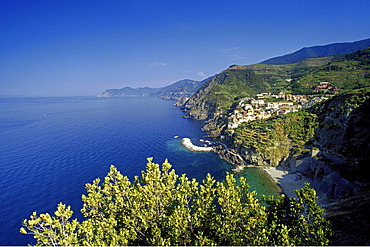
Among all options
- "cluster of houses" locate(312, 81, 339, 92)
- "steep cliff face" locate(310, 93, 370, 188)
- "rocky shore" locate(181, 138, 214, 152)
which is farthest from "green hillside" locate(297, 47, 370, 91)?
"rocky shore" locate(181, 138, 214, 152)

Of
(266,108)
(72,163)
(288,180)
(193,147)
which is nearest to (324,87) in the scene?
(266,108)

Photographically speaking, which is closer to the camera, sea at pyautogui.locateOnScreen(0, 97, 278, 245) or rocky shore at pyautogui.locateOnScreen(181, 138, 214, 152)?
sea at pyautogui.locateOnScreen(0, 97, 278, 245)

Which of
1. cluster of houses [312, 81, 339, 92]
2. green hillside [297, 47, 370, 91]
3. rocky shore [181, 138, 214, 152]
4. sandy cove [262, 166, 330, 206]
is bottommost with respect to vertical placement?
sandy cove [262, 166, 330, 206]

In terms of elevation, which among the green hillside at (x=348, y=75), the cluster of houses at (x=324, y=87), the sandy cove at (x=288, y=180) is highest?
the green hillside at (x=348, y=75)

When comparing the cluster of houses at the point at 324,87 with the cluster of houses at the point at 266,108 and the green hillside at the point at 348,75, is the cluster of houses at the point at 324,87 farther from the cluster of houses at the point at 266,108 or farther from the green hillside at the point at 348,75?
the cluster of houses at the point at 266,108

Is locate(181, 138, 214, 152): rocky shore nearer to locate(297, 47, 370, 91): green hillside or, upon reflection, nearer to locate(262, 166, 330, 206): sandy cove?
locate(262, 166, 330, 206): sandy cove

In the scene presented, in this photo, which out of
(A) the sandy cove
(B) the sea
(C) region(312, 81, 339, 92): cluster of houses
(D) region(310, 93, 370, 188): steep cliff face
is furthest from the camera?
(C) region(312, 81, 339, 92): cluster of houses

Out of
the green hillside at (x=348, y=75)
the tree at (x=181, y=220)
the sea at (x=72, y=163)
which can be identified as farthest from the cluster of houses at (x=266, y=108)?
the tree at (x=181, y=220)

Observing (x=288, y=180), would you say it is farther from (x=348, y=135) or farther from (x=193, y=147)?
(x=193, y=147)
